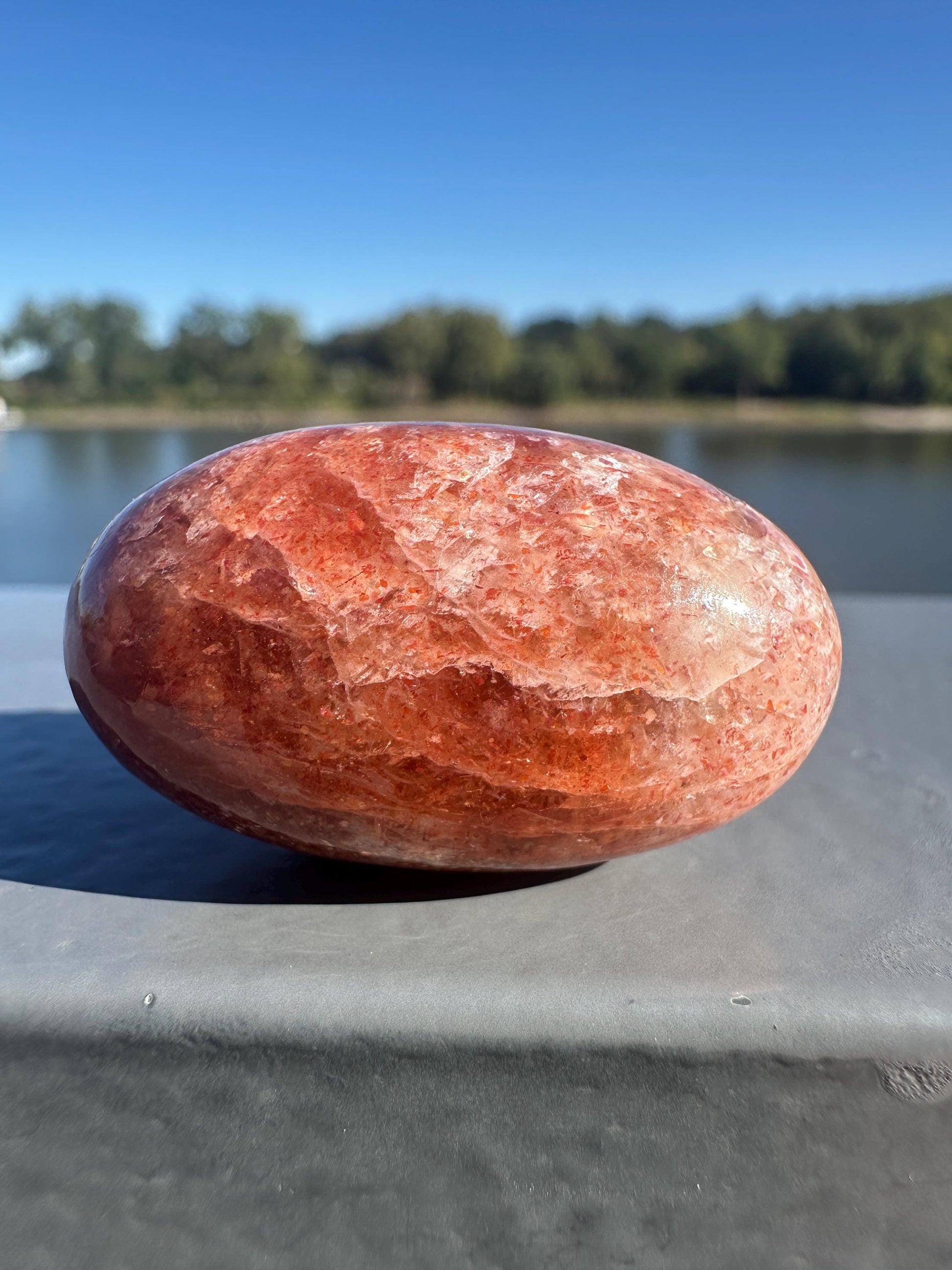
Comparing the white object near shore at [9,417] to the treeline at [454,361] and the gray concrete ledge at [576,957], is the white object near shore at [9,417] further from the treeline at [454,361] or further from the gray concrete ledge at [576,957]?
the gray concrete ledge at [576,957]

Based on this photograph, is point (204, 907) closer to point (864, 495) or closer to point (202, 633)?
point (202, 633)

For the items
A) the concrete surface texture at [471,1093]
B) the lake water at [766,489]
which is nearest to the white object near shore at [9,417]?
the lake water at [766,489]

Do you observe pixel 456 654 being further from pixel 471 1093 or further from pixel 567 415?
pixel 567 415

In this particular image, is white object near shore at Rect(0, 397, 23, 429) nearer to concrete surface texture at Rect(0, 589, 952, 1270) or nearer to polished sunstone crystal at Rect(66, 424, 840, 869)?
polished sunstone crystal at Rect(66, 424, 840, 869)

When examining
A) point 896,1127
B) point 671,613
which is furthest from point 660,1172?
point 671,613

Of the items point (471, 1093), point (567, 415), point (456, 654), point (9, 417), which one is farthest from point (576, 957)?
point (9, 417)

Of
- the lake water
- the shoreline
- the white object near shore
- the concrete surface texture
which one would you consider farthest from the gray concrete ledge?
the white object near shore
